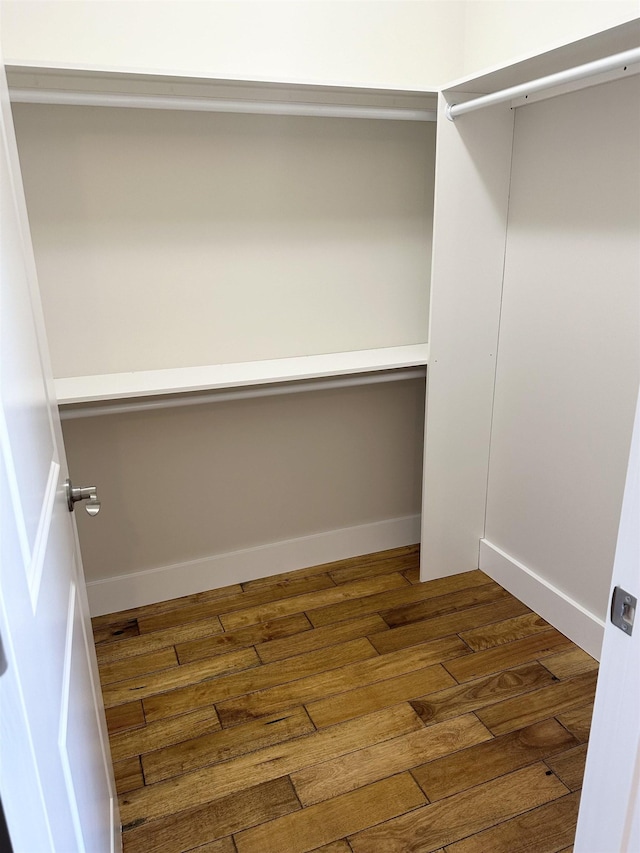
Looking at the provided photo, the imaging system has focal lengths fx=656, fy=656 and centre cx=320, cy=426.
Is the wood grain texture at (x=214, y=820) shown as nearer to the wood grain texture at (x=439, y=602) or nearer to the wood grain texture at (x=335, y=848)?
the wood grain texture at (x=335, y=848)

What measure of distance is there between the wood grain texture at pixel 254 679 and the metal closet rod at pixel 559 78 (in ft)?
5.84

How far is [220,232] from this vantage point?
89.3 inches

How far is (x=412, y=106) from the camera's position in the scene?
229 cm

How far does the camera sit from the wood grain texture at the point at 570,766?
5.67 feet

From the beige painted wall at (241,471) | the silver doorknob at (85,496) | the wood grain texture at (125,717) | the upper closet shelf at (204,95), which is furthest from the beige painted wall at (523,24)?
the wood grain texture at (125,717)

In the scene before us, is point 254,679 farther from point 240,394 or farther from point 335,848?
point 240,394

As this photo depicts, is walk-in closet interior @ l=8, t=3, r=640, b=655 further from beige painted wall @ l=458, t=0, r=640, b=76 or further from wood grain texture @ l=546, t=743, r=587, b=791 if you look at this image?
wood grain texture @ l=546, t=743, r=587, b=791

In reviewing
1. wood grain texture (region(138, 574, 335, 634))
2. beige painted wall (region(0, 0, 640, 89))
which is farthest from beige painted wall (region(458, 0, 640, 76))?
wood grain texture (region(138, 574, 335, 634))

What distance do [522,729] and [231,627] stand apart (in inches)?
40.9

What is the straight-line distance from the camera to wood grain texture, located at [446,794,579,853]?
5.14 feet

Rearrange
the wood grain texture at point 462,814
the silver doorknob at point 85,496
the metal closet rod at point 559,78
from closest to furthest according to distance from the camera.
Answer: the silver doorknob at point 85,496
the metal closet rod at point 559,78
the wood grain texture at point 462,814

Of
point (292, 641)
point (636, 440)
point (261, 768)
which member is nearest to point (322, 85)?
point (636, 440)

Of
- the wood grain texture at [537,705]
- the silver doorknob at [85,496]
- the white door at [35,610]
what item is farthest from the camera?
the wood grain texture at [537,705]

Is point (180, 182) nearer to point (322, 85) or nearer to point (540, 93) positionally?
point (322, 85)
